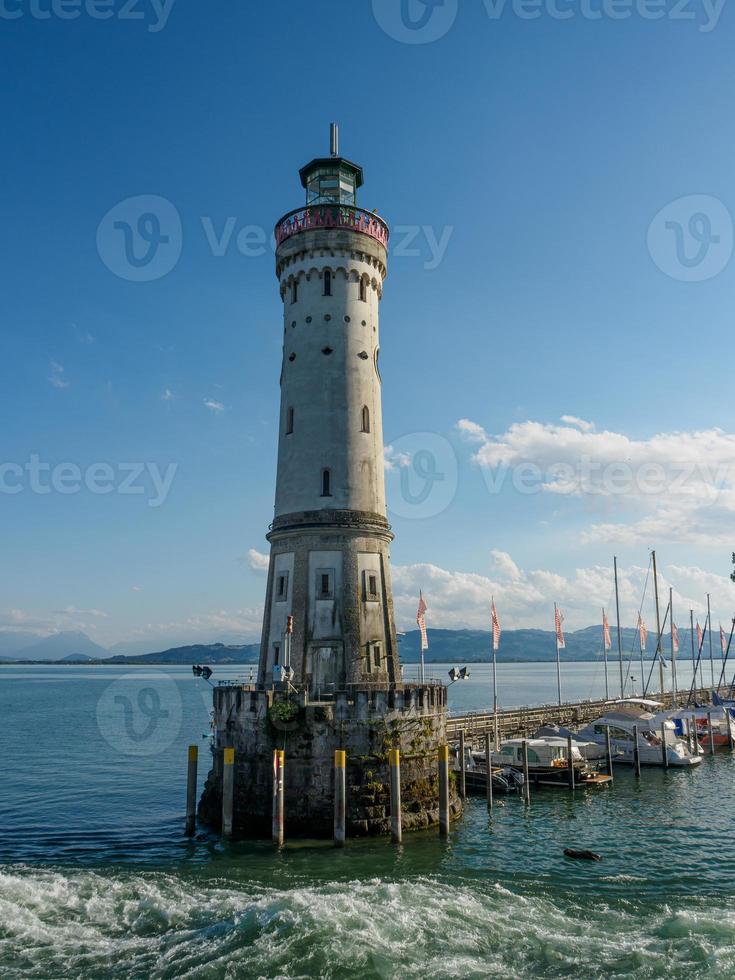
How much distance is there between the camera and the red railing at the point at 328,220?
146 ft

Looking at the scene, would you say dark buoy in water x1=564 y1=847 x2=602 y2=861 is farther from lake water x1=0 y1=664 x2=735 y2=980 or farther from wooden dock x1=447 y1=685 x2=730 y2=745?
wooden dock x1=447 y1=685 x2=730 y2=745

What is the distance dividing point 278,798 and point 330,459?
1778 cm

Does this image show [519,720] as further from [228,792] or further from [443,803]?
[228,792]

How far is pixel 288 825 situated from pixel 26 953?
1303 cm

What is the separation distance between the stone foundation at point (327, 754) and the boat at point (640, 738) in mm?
23814

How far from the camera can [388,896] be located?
25656 mm

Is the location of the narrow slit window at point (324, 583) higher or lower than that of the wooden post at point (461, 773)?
higher

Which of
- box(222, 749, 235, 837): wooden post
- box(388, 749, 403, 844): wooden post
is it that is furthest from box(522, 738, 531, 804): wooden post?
box(222, 749, 235, 837): wooden post

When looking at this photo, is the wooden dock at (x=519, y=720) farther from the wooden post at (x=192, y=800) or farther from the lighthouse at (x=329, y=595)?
the wooden post at (x=192, y=800)

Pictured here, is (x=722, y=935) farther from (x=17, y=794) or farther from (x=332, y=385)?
(x=17, y=794)

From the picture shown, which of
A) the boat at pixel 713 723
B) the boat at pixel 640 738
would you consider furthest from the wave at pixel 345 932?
the boat at pixel 713 723

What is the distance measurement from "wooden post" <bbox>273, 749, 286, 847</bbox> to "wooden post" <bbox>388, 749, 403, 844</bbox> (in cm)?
465

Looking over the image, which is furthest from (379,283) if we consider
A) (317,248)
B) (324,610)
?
(324,610)

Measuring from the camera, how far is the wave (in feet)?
68.4
